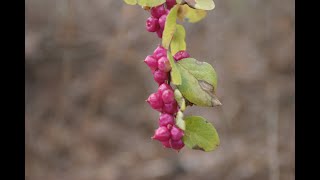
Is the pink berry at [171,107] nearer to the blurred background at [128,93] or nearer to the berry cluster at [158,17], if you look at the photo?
the berry cluster at [158,17]

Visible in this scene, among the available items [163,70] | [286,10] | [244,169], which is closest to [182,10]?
[163,70]

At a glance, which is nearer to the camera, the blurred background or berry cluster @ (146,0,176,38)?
berry cluster @ (146,0,176,38)

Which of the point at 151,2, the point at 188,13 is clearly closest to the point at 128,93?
the point at 188,13

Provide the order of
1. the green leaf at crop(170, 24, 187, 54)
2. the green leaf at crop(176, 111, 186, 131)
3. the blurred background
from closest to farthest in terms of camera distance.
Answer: the green leaf at crop(176, 111, 186, 131) → the green leaf at crop(170, 24, 187, 54) → the blurred background

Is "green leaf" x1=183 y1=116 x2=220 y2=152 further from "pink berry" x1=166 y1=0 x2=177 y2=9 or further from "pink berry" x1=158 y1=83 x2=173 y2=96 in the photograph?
"pink berry" x1=166 y1=0 x2=177 y2=9

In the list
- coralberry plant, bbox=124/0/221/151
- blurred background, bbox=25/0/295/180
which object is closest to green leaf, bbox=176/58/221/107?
coralberry plant, bbox=124/0/221/151

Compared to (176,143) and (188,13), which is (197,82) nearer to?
(176,143)
